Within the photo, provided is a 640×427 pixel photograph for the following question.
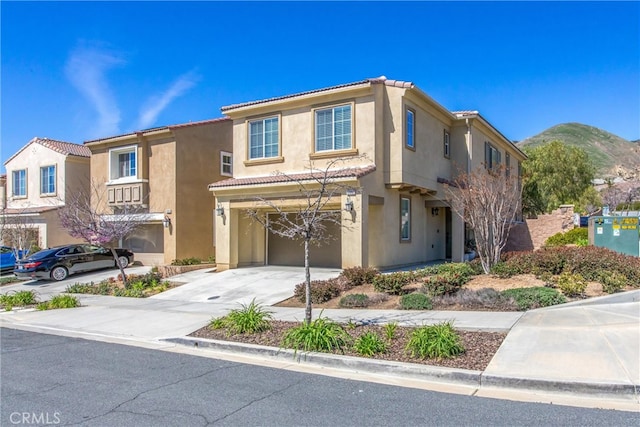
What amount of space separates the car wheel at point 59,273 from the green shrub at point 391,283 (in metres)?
14.2

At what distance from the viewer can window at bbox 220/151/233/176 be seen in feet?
78.3

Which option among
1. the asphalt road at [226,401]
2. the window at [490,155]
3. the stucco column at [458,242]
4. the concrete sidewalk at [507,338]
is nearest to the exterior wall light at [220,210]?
the concrete sidewalk at [507,338]

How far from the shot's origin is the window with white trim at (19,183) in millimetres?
29172

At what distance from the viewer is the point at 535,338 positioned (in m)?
7.77

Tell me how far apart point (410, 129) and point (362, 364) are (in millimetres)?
12591

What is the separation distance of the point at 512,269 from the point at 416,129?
7159 millimetres

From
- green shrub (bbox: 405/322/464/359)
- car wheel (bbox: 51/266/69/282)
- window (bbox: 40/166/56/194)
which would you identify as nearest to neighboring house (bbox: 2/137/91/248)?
window (bbox: 40/166/56/194)

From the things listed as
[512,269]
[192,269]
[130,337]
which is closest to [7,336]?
[130,337]

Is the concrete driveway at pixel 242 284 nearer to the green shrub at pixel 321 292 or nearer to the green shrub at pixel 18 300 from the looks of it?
the green shrub at pixel 321 292

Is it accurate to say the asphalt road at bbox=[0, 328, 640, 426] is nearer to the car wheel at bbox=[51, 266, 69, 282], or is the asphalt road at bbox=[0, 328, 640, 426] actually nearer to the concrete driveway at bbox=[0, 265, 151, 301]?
the concrete driveway at bbox=[0, 265, 151, 301]

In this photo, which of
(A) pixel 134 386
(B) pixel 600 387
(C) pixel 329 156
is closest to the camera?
(B) pixel 600 387

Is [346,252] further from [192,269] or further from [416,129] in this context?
[192,269]

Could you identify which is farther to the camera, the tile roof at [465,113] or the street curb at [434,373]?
the tile roof at [465,113]

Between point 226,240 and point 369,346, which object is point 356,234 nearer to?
point 226,240
